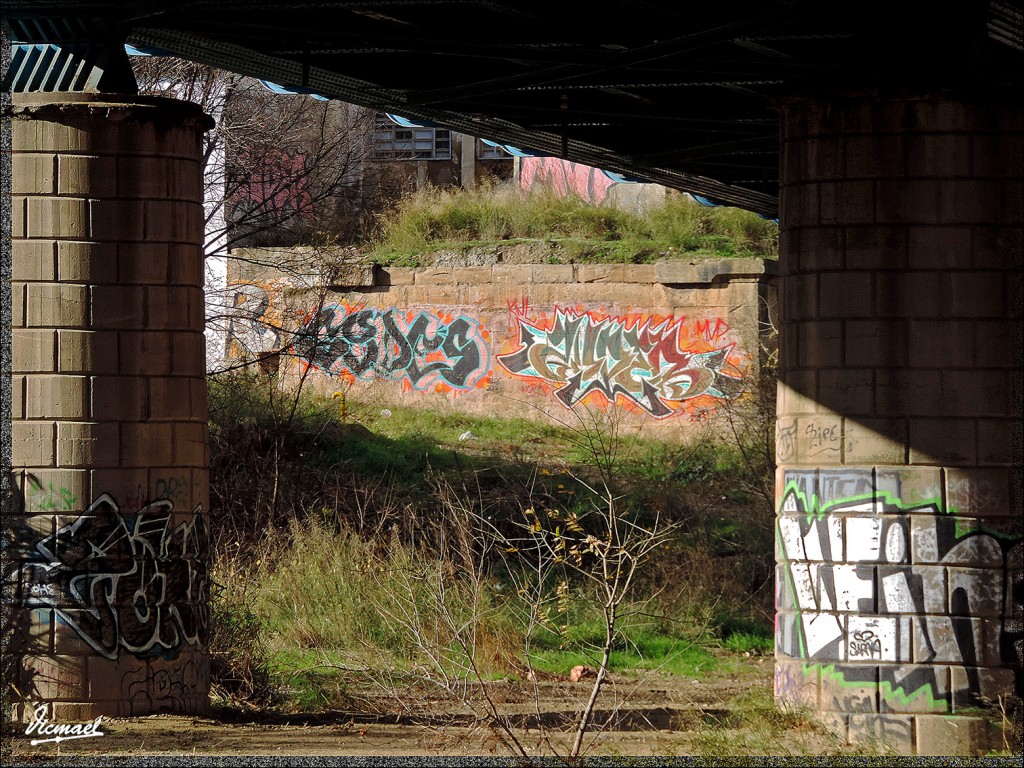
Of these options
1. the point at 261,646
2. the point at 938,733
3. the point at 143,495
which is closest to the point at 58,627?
the point at 143,495

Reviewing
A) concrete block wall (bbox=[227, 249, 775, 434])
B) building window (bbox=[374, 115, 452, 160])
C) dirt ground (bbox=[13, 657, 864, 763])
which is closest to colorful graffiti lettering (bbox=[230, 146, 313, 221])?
concrete block wall (bbox=[227, 249, 775, 434])

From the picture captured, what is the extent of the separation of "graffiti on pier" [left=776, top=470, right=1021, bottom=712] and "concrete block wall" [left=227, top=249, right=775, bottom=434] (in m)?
12.7

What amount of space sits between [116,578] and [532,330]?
15515 mm

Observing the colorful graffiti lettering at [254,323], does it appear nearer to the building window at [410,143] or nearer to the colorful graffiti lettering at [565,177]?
the colorful graffiti lettering at [565,177]

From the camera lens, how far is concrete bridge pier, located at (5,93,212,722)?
8984 millimetres

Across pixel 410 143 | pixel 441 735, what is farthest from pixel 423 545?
pixel 410 143

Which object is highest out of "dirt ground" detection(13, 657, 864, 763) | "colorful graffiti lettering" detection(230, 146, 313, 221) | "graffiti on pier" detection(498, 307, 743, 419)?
"colorful graffiti lettering" detection(230, 146, 313, 221)

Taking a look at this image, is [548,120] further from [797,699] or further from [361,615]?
[797,699]

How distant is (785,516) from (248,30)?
5995mm

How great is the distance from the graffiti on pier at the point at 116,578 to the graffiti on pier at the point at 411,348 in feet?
47.6

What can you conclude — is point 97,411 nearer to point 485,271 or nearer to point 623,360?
point 623,360

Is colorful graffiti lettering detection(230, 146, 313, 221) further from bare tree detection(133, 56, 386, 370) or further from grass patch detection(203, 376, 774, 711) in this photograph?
grass patch detection(203, 376, 774, 711)

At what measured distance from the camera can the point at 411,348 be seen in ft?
80.8

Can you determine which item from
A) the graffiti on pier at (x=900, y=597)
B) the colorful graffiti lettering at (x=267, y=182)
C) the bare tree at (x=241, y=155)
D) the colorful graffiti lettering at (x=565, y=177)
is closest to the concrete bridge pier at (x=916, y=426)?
the graffiti on pier at (x=900, y=597)
